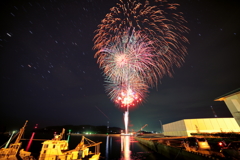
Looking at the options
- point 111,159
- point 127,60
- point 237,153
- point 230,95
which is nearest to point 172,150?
point 237,153

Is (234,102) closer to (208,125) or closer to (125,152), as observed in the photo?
(208,125)

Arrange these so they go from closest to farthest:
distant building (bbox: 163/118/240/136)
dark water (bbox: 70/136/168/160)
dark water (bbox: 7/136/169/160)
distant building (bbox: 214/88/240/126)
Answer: distant building (bbox: 214/88/240/126), dark water (bbox: 70/136/168/160), dark water (bbox: 7/136/169/160), distant building (bbox: 163/118/240/136)

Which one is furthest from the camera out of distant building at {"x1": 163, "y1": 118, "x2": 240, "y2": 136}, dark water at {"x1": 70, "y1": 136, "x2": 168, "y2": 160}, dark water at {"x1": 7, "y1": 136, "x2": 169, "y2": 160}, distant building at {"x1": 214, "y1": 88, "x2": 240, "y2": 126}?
distant building at {"x1": 163, "y1": 118, "x2": 240, "y2": 136}

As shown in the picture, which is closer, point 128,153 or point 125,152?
point 128,153

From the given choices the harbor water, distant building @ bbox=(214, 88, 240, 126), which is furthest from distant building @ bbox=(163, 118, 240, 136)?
distant building @ bbox=(214, 88, 240, 126)

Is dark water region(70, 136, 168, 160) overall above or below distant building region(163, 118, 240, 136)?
below

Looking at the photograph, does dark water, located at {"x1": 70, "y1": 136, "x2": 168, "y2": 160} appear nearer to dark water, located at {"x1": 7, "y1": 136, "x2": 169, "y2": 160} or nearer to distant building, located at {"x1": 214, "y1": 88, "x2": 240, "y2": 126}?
dark water, located at {"x1": 7, "y1": 136, "x2": 169, "y2": 160}

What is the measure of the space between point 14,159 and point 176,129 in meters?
65.2

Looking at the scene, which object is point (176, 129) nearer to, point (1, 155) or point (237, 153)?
point (237, 153)

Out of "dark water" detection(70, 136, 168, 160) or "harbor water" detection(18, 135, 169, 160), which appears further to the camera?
"harbor water" detection(18, 135, 169, 160)

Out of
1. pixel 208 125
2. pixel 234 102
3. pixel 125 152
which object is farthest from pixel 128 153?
pixel 208 125

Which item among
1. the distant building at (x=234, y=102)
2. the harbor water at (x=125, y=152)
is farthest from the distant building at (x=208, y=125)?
the distant building at (x=234, y=102)

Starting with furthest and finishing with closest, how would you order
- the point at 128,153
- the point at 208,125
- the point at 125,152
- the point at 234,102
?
the point at 208,125 → the point at 125,152 → the point at 128,153 → the point at 234,102

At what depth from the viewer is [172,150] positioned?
22016 mm
